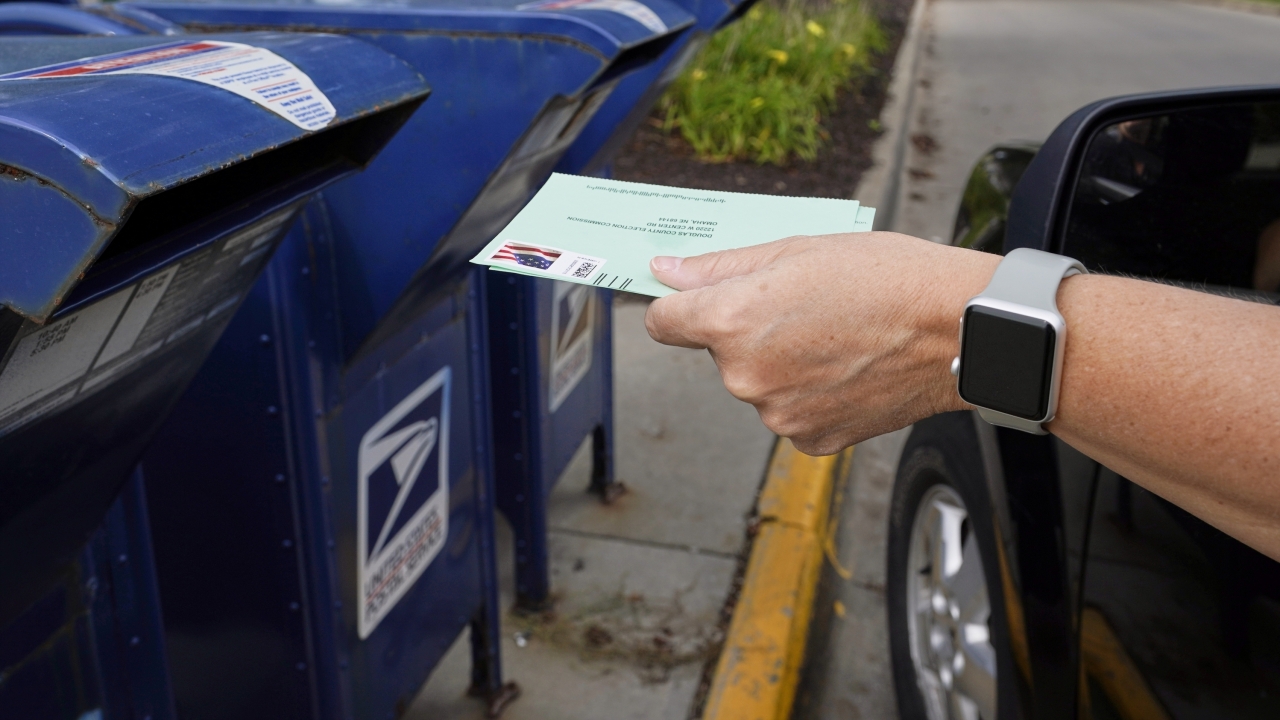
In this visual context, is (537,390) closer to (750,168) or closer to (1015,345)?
(1015,345)

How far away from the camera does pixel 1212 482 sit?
3.47 ft

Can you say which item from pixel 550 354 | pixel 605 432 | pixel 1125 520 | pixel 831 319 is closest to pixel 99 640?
pixel 831 319

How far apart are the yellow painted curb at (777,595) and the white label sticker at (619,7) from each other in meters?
1.74

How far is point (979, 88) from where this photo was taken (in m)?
13.0

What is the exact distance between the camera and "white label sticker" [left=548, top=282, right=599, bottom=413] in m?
3.20

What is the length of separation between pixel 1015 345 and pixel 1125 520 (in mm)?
741

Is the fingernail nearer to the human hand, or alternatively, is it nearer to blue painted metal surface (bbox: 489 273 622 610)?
the human hand

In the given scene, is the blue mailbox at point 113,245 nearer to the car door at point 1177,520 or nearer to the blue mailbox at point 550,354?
the car door at point 1177,520

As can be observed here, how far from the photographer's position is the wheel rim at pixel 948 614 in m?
2.29

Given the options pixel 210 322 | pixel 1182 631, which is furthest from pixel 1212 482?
pixel 210 322

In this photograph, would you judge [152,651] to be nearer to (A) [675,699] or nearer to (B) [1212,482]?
(B) [1212,482]

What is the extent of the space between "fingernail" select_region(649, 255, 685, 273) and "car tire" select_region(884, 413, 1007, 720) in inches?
44.5

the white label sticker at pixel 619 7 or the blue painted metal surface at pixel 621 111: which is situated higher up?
the white label sticker at pixel 619 7

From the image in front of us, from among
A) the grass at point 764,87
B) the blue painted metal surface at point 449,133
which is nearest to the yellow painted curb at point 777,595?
the blue painted metal surface at point 449,133
